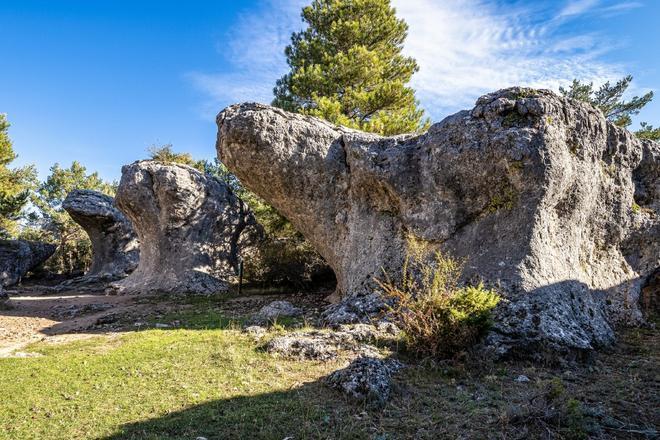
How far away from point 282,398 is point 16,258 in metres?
27.6

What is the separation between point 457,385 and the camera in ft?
20.6

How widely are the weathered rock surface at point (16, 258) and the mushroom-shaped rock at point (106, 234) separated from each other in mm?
3470

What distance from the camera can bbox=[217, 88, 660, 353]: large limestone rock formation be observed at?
920cm

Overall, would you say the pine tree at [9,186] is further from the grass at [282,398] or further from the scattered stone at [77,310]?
the grass at [282,398]

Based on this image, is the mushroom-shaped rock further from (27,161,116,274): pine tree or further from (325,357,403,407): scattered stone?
(325,357,403,407): scattered stone

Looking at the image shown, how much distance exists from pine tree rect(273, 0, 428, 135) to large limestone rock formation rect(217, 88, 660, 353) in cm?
645

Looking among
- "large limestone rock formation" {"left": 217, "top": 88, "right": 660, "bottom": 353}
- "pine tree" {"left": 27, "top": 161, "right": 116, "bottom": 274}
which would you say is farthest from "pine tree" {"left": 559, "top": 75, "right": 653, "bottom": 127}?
"pine tree" {"left": 27, "top": 161, "right": 116, "bottom": 274}

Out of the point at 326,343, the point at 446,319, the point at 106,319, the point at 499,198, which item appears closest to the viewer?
the point at 446,319

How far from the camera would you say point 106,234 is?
90.5 ft

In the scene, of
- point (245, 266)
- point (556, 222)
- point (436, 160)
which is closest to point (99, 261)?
point (245, 266)

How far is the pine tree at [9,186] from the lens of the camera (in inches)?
1072

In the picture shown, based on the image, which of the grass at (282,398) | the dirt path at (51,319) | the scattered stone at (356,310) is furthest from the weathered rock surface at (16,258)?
→ the scattered stone at (356,310)

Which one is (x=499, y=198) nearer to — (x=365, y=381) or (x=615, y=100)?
(x=365, y=381)

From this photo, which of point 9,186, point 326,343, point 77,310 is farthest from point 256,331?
point 9,186
